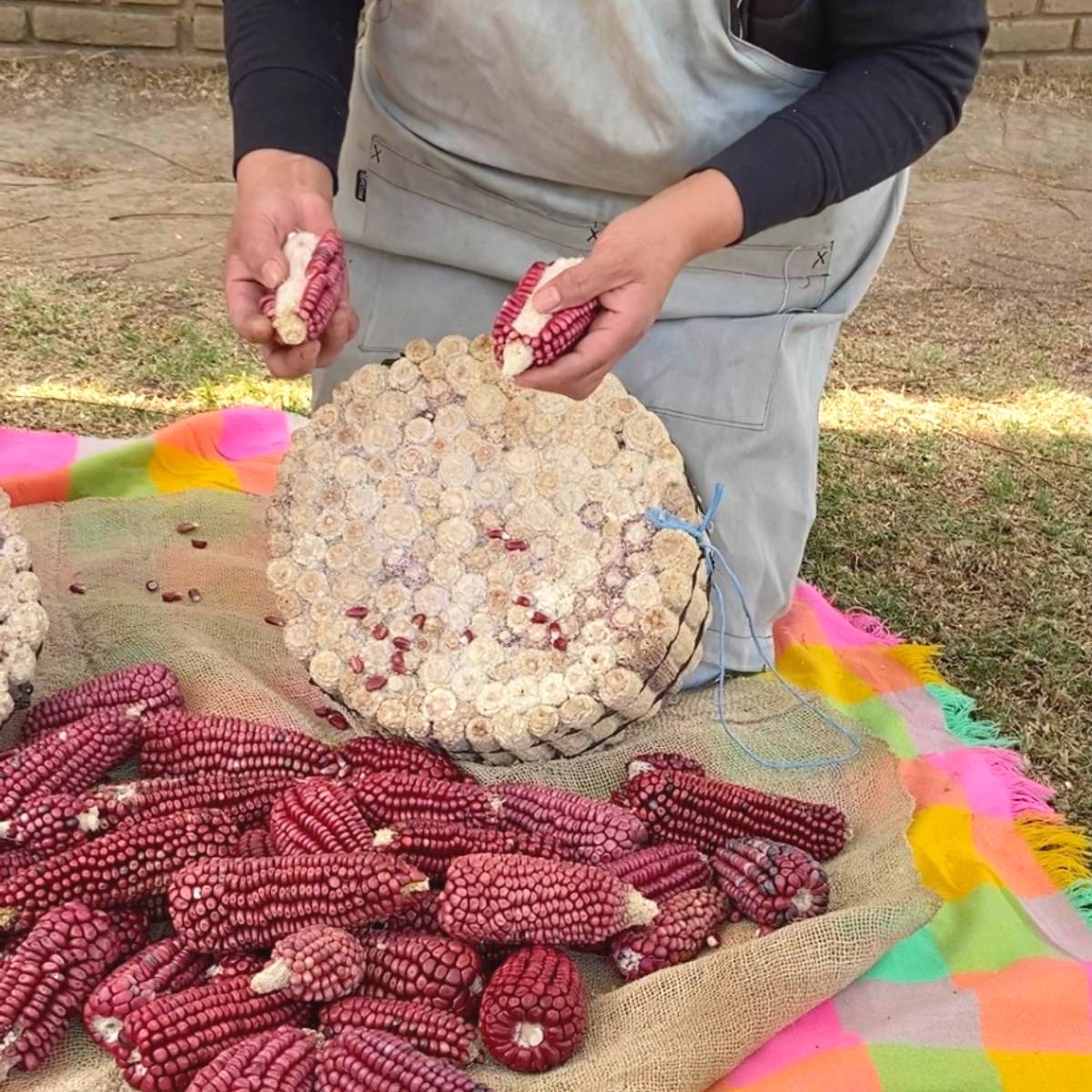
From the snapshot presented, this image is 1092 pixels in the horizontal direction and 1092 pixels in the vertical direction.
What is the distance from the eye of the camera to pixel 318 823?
80.5 inches

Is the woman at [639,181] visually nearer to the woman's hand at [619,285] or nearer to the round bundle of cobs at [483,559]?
the woman's hand at [619,285]

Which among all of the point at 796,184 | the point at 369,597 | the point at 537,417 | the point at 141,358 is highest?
the point at 796,184

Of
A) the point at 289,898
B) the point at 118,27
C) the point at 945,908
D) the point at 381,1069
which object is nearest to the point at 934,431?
the point at 945,908

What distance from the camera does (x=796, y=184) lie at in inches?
90.0

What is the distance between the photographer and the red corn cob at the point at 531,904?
1911 millimetres

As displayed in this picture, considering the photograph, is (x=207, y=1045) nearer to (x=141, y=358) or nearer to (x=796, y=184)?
(x=796, y=184)

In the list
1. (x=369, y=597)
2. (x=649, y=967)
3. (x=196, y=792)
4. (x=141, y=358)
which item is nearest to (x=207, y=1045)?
(x=196, y=792)

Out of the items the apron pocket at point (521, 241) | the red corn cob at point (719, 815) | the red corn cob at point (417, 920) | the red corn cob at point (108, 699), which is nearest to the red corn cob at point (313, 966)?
the red corn cob at point (417, 920)

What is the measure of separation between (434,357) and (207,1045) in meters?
1.29

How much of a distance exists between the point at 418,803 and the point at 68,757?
0.57 m

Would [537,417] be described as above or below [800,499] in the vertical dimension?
above

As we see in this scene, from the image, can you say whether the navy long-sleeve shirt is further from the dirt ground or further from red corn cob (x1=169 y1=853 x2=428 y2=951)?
the dirt ground

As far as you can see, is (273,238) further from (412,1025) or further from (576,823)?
(412,1025)

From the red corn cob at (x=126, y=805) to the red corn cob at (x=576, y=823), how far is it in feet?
1.25
